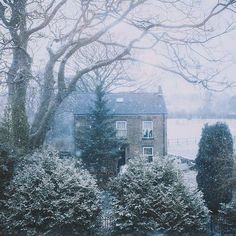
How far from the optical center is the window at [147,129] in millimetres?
37812

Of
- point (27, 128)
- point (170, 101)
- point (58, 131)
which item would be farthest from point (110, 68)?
point (170, 101)

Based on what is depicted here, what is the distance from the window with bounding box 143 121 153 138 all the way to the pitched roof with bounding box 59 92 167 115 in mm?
1123

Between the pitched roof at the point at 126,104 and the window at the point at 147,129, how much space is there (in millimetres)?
1123

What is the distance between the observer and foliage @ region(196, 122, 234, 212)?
1711 cm

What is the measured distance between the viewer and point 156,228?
12.4m

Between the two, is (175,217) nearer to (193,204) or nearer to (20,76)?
(193,204)

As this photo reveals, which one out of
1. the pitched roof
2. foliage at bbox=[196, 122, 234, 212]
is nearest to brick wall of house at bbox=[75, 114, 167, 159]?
the pitched roof

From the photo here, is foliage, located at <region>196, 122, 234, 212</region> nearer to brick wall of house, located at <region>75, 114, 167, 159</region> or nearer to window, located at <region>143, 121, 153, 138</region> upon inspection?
brick wall of house, located at <region>75, 114, 167, 159</region>

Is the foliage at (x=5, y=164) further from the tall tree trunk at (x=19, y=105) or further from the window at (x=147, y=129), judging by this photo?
the window at (x=147, y=129)

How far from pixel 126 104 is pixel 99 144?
11040 millimetres

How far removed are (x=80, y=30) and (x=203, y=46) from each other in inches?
230

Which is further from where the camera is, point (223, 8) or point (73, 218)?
point (223, 8)

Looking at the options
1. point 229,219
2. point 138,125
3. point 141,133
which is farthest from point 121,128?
point 229,219

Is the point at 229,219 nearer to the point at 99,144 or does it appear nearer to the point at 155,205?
the point at 155,205
